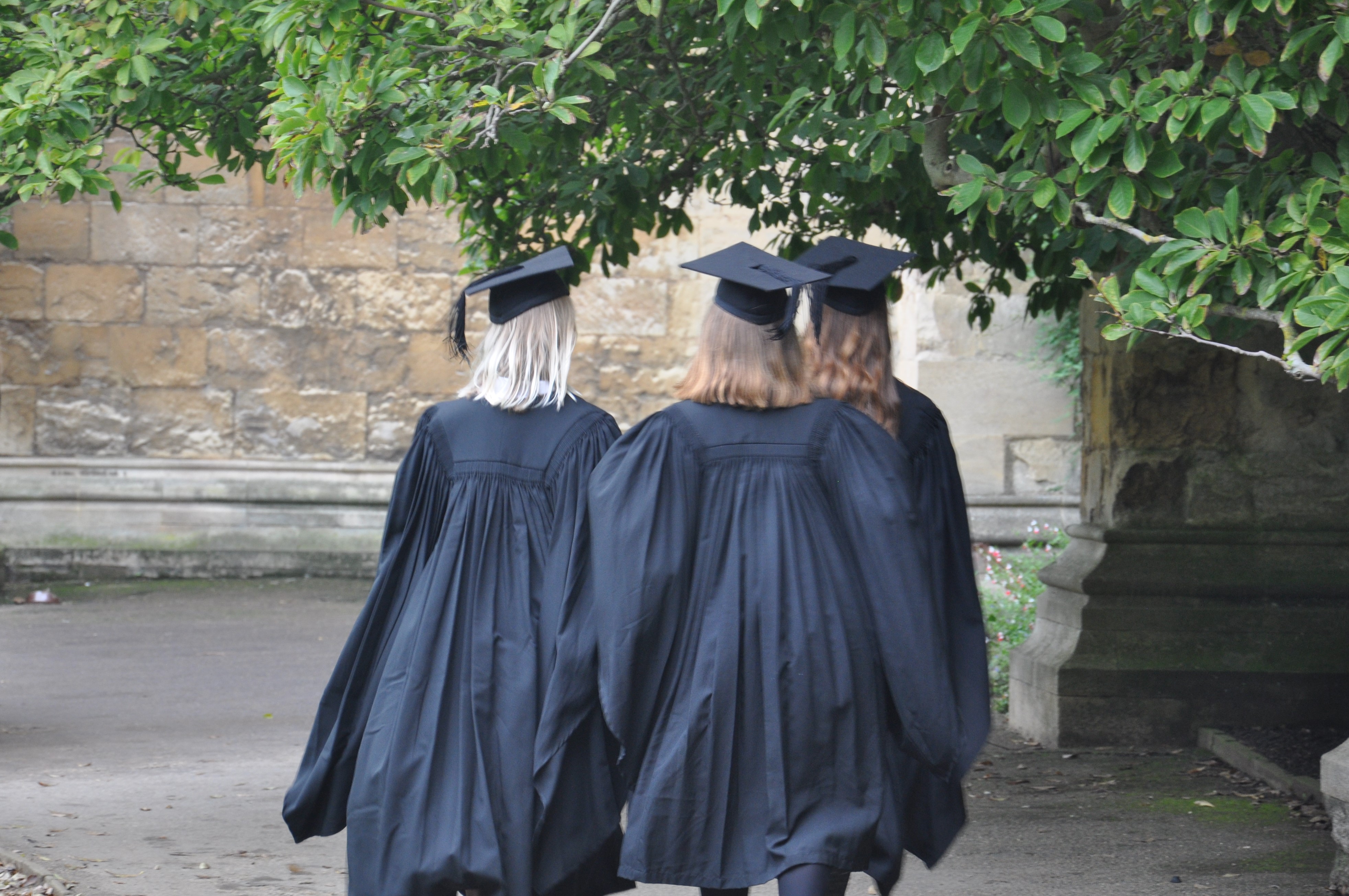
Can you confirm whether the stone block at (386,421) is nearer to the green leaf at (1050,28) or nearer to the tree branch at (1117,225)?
the tree branch at (1117,225)

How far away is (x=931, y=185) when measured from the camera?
514 cm

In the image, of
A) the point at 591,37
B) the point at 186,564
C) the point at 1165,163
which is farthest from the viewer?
the point at 186,564

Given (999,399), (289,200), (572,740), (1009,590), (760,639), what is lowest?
(1009,590)

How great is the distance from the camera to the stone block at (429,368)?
11227mm

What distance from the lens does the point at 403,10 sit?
3.83 meters

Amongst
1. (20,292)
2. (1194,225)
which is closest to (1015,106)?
(1194,225)

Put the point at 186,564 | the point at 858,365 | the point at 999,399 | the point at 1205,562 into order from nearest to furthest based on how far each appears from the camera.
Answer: the point at 858,365 < the point at 1205,562 < the point at 999,399 < the point at 186,564

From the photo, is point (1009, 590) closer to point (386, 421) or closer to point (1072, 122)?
point (386, 421)

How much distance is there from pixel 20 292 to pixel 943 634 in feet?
31.9

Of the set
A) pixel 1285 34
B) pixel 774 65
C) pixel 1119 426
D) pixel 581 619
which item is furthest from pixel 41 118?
pixel 1119 426

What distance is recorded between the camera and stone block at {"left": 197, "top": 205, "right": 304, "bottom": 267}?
11.1 meters

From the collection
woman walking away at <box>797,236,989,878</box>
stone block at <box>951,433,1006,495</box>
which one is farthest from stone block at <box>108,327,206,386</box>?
woman walking away at <box>797,236,989,878</box>

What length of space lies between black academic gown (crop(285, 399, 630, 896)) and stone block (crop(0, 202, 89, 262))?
28.3 feet

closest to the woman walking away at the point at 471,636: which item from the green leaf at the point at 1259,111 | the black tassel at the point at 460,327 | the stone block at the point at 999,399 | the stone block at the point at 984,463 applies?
the black tassel at the point at 460,327
